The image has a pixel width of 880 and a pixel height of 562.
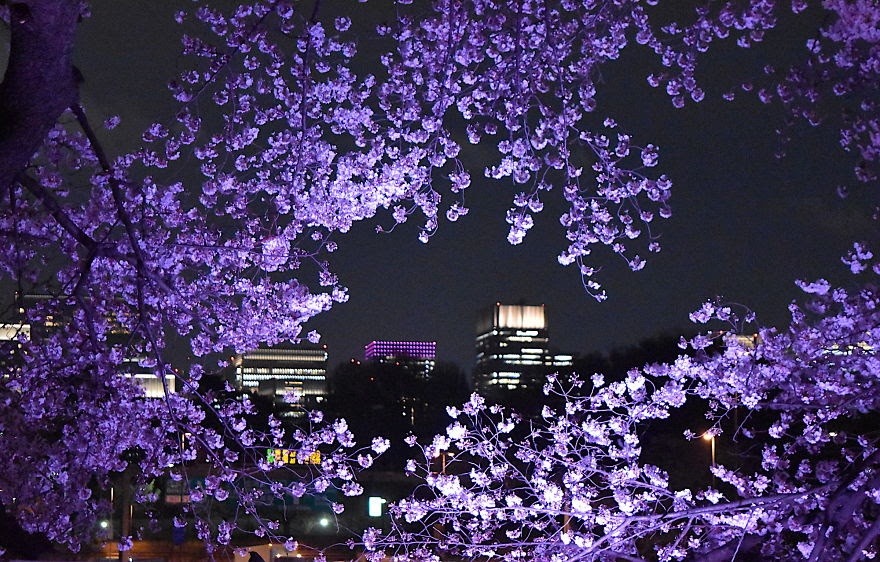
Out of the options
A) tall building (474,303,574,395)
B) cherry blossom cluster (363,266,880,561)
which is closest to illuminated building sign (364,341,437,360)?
tall building (474,303,574,395)

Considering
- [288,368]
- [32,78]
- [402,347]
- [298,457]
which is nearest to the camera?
[32,78]

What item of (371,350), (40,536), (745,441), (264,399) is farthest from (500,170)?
(371,350)

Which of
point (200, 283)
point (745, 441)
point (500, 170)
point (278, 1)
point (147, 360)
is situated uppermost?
point (278, 1)

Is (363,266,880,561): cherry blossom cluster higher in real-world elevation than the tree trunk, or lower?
lower

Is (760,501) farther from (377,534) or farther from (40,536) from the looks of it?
(40,536)

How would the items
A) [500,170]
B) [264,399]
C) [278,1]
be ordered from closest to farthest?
[278,1]
[500,170]
[264,399]

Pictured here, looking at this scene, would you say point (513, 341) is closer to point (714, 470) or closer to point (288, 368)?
point (288, 368)

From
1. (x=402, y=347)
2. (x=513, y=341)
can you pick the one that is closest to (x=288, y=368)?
(x=402, y=347)

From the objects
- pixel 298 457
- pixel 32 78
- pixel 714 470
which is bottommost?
pixel 714 470

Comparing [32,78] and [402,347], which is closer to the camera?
[32,78]

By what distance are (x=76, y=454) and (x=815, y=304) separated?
581 centimetres

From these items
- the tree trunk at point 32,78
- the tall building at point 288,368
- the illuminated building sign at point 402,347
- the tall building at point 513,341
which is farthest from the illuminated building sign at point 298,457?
the tall building at point 288,368

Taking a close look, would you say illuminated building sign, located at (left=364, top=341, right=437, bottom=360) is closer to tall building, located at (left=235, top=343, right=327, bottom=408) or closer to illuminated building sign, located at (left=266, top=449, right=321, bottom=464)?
tall building, located at (left=235, top=343, right=327, bottom=408)

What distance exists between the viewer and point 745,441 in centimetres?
1994
